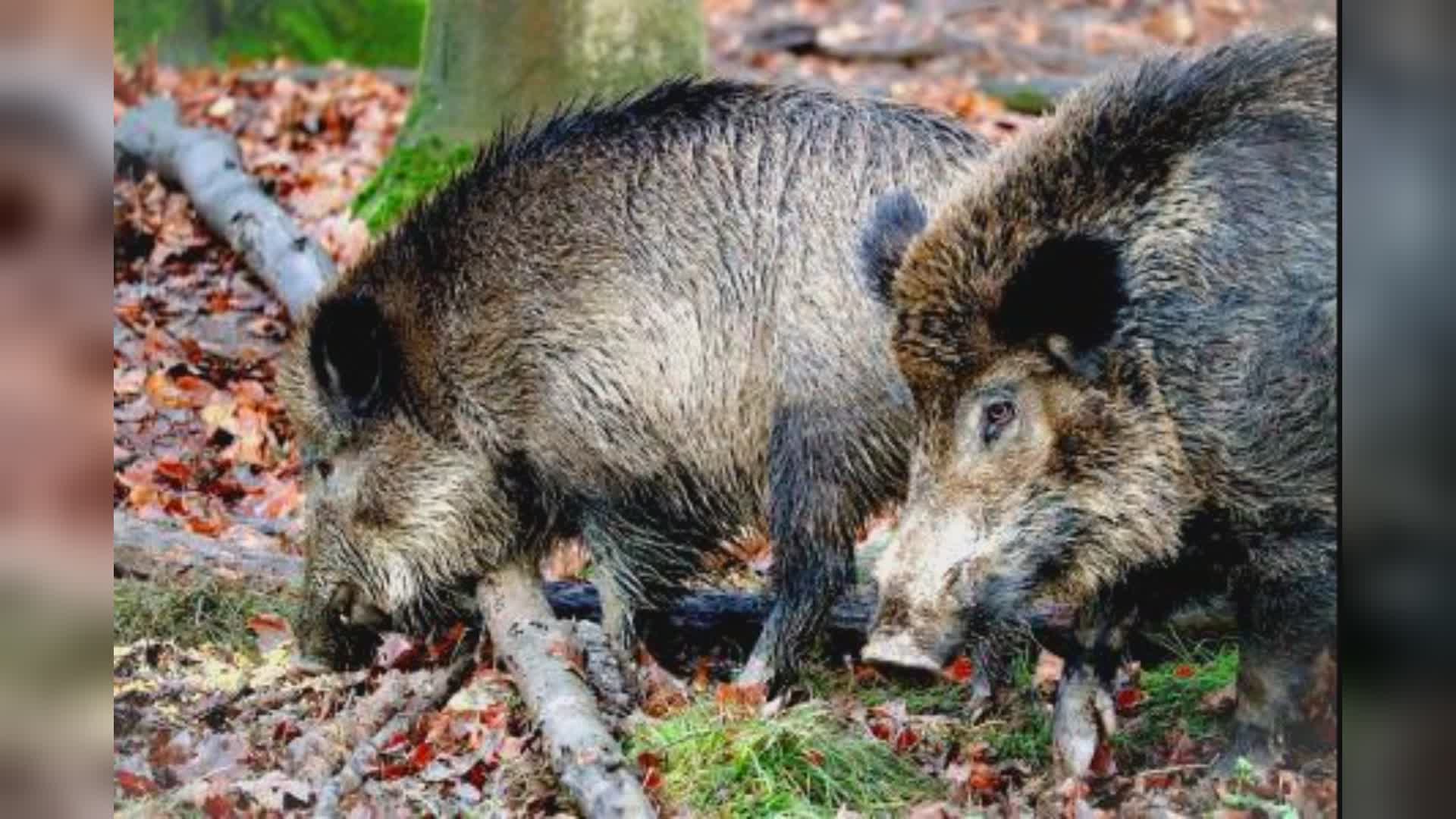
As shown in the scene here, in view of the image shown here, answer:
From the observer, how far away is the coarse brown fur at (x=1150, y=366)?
5457mm

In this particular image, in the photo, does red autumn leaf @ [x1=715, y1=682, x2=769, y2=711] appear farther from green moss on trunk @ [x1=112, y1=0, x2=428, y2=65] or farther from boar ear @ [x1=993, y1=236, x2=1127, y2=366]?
green moss on trunk @ [x1=112, y1=0, x2=428, y2=65]

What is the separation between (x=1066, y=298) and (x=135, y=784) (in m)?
2.43

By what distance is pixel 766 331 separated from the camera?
20.9 ft

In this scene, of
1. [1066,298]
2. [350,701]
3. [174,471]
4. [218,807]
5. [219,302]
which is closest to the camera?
[218,807]

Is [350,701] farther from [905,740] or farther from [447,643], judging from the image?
[905,740]

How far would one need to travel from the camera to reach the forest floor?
17.9ft

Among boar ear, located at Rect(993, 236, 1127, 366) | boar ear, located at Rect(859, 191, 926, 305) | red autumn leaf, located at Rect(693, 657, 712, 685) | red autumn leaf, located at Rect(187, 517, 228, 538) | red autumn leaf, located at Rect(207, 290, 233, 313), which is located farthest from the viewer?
red autumn leaf, located at Rect(207, 290, 233, 313)

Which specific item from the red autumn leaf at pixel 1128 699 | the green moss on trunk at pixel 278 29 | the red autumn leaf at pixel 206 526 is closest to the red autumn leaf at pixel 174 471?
the red autumn leaf at pixel 206 526

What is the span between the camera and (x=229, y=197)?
30.3ft

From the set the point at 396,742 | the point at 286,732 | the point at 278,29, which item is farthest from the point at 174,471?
the point at 278,29

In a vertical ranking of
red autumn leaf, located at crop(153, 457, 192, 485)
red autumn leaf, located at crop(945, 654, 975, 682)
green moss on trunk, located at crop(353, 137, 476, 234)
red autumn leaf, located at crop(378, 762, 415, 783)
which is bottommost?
red autumn leaf, located at crop(378, 762, 415, 783)

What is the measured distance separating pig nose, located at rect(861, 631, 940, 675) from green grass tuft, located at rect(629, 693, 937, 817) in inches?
16.7

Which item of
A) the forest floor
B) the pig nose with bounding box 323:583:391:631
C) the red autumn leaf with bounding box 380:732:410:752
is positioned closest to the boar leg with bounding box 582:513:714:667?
the forest floor

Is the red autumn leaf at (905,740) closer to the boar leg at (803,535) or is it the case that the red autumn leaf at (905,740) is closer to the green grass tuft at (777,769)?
the green grass tuft at (777,769)
